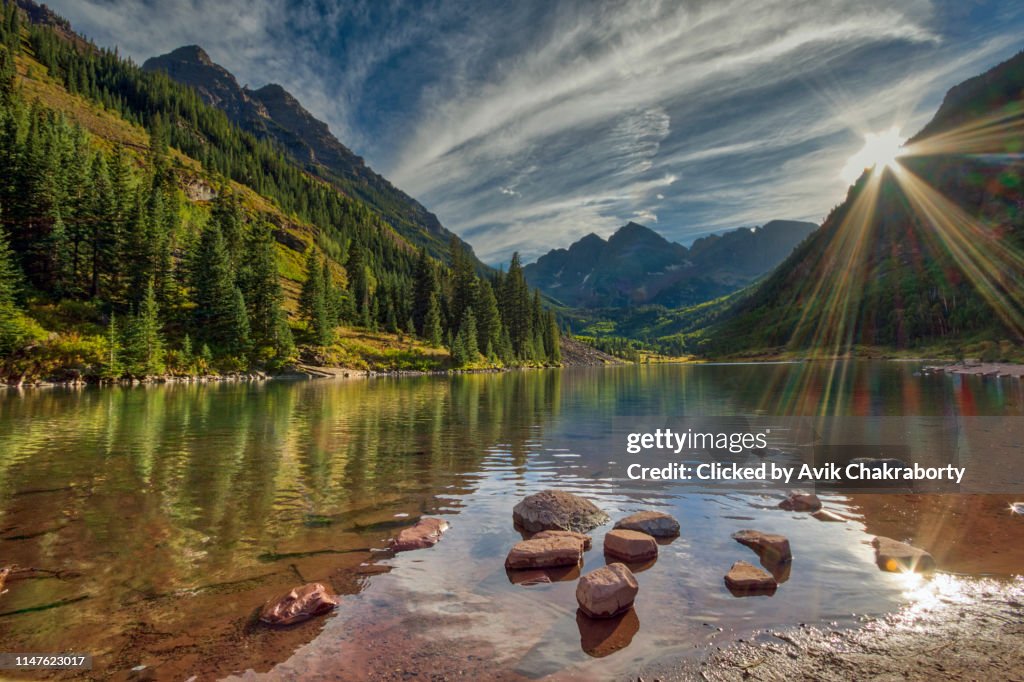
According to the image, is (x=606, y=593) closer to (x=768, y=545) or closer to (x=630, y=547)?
(x=630, y=547)

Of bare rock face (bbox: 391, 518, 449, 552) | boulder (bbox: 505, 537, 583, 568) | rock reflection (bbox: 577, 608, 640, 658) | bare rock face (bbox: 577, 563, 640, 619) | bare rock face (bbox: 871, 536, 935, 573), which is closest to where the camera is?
rock reflection (bbox: 577, 608, 640, 658)

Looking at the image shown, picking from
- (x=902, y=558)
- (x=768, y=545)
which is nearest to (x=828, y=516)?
(x=902, y=558)

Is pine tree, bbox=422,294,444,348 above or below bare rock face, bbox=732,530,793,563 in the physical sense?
above

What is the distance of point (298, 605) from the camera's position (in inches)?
324

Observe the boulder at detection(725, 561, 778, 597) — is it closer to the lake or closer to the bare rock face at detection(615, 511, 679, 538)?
the lake

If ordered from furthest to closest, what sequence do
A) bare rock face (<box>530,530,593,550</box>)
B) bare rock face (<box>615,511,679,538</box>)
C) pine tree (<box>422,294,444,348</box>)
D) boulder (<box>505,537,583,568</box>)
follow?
pine tree (<box>422,294,444,348</box>) → bare rock face (<box>615,511,679,538</box>) → bare rock face (<box>530,530,593,550</box>) → boulder (<box>505,537,583,568</box>)

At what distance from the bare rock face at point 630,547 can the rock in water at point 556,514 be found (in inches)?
68.8

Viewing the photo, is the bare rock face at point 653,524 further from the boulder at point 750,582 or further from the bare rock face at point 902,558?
the bare rock face at point 902,558

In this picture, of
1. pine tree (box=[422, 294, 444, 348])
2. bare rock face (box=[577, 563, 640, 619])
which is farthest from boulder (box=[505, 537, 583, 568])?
pine tree (box=[422, 294, 444, 348])

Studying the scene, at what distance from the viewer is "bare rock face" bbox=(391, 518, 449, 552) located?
1149cm

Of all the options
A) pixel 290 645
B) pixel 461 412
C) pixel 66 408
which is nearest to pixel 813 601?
pixel 290 645

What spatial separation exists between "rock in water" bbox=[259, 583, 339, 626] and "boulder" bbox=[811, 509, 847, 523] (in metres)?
12.9

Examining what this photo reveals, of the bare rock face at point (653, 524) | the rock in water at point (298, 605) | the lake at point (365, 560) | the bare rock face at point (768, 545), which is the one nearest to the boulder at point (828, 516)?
the lake at point (365, 560)

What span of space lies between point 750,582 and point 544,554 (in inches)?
158
